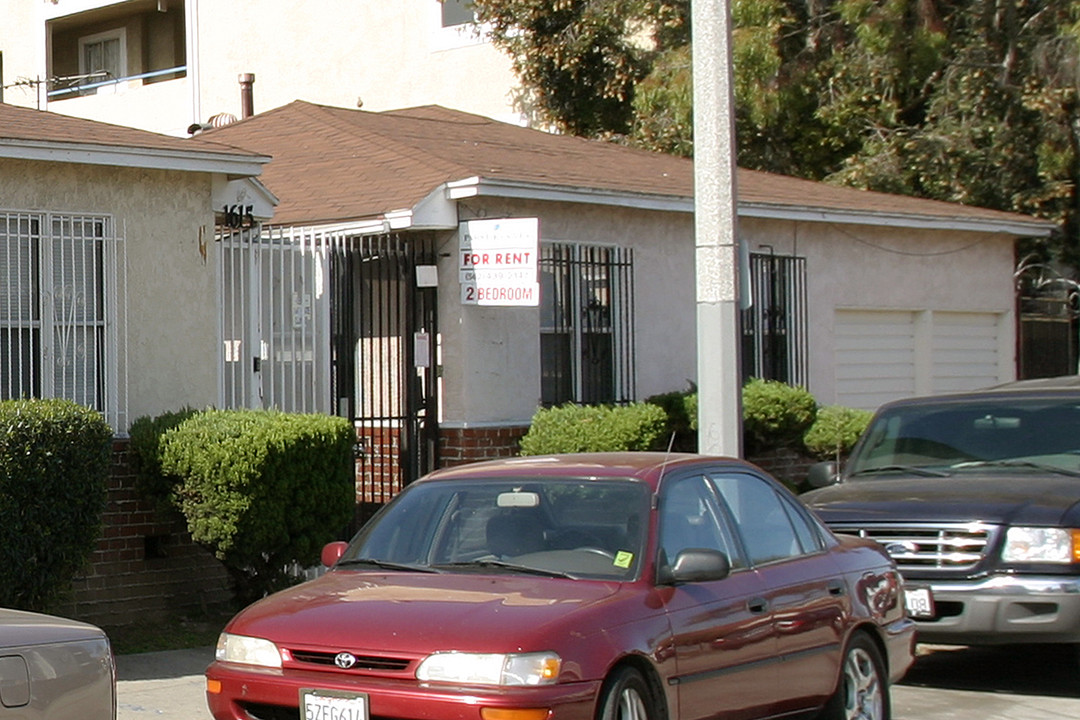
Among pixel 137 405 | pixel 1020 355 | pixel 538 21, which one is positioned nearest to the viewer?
pixel 137 405

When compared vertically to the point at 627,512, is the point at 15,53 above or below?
above

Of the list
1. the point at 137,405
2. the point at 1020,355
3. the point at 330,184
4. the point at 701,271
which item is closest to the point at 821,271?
the point at 1020,355

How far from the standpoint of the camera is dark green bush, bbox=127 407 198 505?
1052cm

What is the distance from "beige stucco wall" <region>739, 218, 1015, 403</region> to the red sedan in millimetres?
8648

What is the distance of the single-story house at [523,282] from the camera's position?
40.9 ft

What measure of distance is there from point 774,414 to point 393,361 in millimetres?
3640

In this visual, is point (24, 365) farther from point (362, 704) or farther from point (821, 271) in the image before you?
point (821, 271)

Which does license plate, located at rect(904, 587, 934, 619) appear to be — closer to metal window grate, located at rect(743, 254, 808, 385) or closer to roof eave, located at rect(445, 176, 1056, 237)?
roof eave, located at rect(445, 176, 1056, 237)

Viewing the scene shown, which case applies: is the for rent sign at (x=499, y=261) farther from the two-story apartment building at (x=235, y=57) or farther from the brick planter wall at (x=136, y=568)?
the two-story apartment building at (x=235, y=57)

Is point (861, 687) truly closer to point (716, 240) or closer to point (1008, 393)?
point (716, 240)

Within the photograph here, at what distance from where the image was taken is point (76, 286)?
10.8m

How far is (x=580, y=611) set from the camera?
6113 millimetres

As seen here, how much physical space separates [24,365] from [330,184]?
4.51 metres

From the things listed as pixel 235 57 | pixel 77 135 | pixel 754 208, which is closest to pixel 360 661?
pixel 77 135
